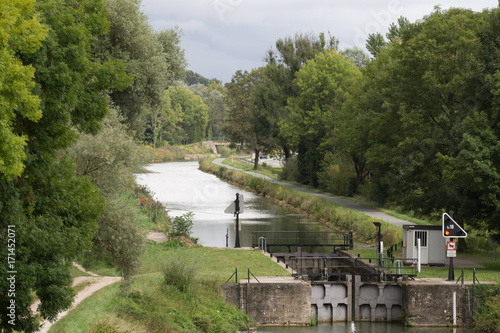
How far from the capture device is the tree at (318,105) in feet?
214

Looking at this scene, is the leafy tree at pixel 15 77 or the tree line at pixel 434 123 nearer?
the leafy tree at pixel 15 77

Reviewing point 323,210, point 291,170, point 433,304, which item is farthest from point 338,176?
point 433,304

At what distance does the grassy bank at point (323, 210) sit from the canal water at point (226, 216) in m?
1.01

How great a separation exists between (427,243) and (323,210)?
2265cm

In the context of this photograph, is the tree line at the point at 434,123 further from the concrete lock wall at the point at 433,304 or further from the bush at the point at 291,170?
the bush at the point at 291,170

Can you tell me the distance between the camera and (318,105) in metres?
67.3

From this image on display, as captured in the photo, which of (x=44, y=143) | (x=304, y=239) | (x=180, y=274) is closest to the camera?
(x=44, y=143)

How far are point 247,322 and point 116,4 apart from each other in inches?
635

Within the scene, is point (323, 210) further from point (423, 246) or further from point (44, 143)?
point (44, 143)

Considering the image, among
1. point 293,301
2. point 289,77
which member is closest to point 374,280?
point 293,301

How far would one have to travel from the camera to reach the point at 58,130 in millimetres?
12492

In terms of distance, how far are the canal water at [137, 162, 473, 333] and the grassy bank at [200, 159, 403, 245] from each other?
1010 millimetres

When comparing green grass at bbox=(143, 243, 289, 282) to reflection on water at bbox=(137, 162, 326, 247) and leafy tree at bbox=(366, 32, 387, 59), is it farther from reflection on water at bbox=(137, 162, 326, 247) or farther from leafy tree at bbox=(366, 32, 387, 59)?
leafy tree at bbox=(366, 32, 387, 59)

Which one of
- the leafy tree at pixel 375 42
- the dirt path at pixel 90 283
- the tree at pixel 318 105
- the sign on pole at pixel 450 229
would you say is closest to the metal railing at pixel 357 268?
the sign on pole at pixel 450 229
